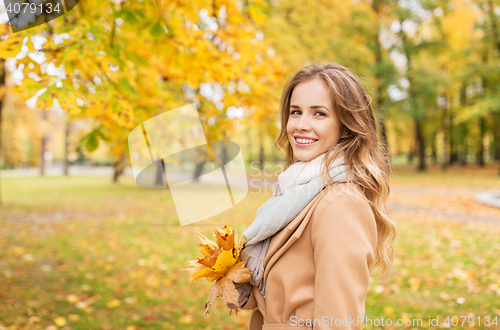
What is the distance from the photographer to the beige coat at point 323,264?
1044 mm

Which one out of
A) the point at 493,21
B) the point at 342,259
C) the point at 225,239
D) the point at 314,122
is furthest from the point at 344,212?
the point at 493,21

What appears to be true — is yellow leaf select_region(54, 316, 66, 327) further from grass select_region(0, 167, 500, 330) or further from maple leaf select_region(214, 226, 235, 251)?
maple leaf select_region(214, 226, 235, 251)

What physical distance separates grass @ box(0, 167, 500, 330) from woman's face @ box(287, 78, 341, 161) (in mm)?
2028

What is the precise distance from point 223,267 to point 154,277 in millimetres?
3736

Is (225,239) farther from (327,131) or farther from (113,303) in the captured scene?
(113,303)

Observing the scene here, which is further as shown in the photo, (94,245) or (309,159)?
(94,245)

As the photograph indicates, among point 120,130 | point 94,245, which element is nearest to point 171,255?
point 94,245

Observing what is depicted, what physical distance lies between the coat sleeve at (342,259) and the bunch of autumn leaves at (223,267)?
336mm

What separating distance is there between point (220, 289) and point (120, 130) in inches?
92.0

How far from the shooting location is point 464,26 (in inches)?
721

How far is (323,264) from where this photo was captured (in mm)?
1066

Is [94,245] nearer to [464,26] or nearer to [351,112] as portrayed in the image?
[351,112]

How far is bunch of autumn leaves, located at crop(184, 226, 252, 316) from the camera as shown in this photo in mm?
1263

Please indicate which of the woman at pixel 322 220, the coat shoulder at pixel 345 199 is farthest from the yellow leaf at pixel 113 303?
the coat shoulder at pixel 345 199
